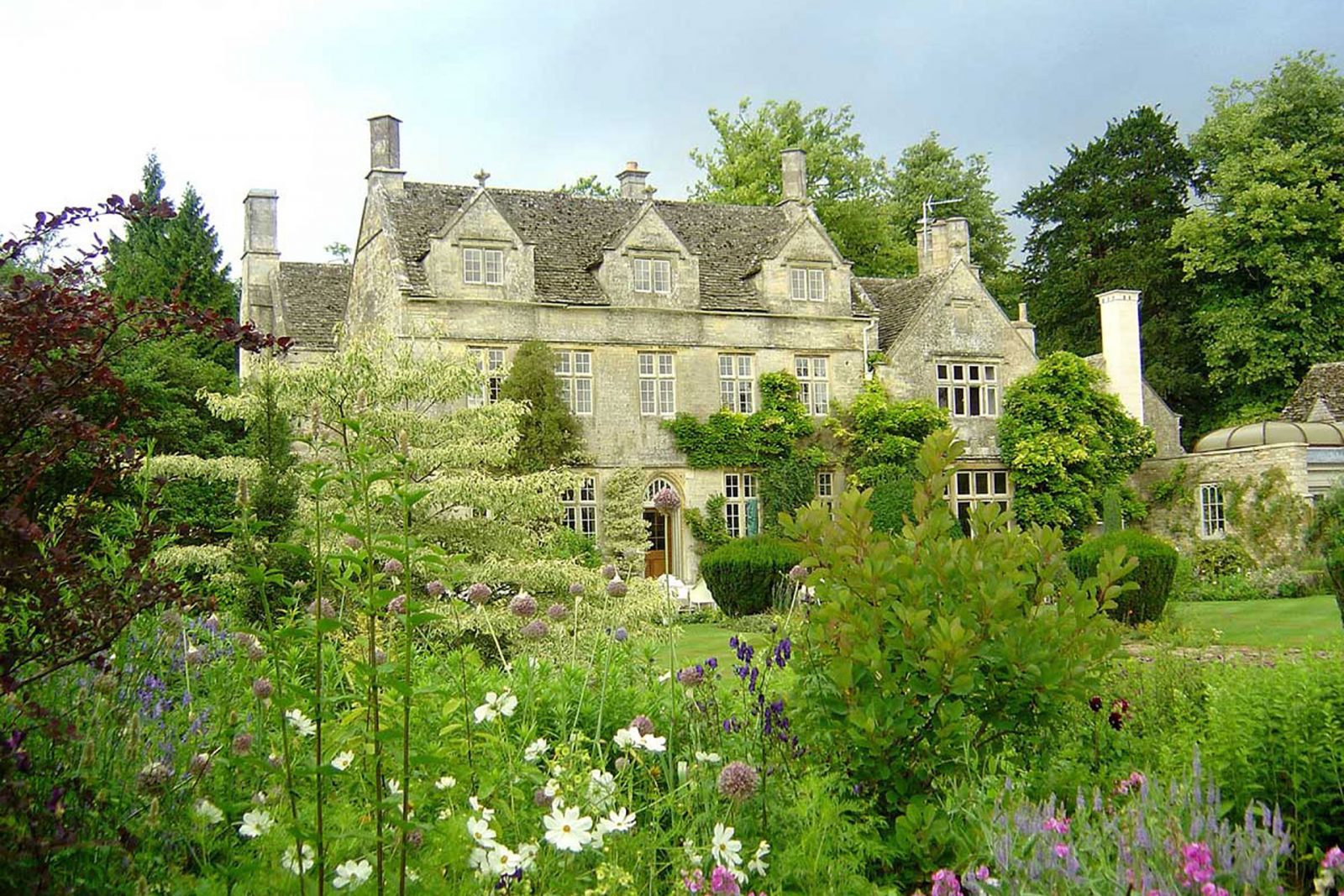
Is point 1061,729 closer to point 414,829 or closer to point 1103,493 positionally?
point 414,829

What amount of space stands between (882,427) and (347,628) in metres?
19.7

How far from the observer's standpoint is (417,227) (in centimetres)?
2639

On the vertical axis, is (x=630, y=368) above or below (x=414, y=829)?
above

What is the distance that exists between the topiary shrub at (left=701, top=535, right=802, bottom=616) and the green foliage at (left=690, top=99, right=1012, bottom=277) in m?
20.1

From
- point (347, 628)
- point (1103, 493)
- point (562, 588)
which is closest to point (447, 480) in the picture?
point (562, 588)

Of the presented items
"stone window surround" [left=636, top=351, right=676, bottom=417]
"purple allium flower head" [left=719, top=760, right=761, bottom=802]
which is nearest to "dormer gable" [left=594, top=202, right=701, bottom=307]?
"stone window surround" [left=636, top=351, right=676, bottom=417]

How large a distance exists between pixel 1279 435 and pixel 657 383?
1432 cm

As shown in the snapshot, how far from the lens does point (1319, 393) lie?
33.7 metres

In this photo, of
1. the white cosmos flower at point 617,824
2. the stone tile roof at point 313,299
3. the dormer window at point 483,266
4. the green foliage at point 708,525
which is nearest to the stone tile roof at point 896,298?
the green foliage at point 708,525

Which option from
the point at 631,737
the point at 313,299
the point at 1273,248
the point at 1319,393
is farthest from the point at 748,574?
the point at 1273,248

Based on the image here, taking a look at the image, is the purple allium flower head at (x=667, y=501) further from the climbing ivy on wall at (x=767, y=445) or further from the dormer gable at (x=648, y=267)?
the dormer gable at (x=648, y=267)

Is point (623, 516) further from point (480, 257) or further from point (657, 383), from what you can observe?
point (480, 257)

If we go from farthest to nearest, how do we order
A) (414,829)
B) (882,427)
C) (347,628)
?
(882,427), (347,628), (414,829)

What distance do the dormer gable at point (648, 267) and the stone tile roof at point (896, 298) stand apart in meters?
5.30
